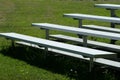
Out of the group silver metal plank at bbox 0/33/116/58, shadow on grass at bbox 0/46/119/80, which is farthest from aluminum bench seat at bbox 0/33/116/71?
shadow on grass at bbox 0/46/119/80

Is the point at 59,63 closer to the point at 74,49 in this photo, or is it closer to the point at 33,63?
the point at 33,63

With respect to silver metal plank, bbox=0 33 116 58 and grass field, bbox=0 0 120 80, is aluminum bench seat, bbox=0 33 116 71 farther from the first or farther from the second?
grass field, bbox=0 0 120 80

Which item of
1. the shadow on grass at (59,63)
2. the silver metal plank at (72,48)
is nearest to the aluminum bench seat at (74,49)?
the silver metal plank at (72,48)

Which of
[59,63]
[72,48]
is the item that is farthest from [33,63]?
[72,48]

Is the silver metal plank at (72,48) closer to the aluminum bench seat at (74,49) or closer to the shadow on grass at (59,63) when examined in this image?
the aluminum bench seat at (74,49)

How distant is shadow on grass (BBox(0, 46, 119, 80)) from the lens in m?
6.67

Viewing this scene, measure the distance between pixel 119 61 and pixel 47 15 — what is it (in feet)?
28.7

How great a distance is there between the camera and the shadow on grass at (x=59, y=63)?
667 centimetres

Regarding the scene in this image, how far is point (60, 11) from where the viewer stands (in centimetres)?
1667

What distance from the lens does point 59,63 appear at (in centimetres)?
757

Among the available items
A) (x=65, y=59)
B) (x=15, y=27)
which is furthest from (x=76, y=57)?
(x=15, y=27)

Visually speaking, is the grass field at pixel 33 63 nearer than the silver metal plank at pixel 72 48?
No

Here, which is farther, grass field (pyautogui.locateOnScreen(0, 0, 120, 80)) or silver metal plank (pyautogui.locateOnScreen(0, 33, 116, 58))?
grass field (pyautogui.locateOnScreen(0, 0, 120, 80))

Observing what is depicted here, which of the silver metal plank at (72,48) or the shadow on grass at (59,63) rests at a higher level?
the silver metal plank at (72,48)
